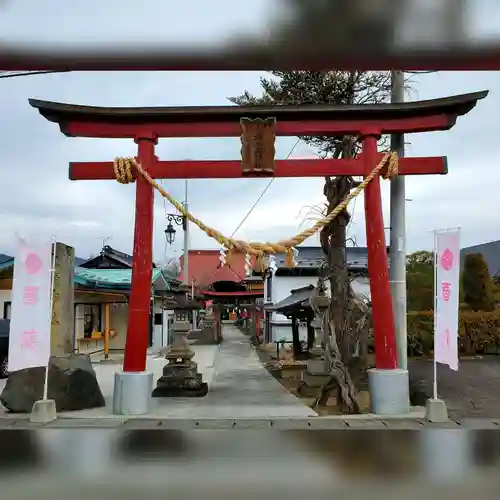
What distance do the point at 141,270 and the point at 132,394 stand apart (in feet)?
7.55

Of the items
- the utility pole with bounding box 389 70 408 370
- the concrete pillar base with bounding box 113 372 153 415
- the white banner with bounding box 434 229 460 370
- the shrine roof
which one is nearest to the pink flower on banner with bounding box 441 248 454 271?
the white banner with bounding box 434 229 460 370

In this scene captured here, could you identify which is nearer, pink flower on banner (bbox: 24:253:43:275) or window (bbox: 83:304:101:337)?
pink flower on banner (bbox: 24:253:43:275)

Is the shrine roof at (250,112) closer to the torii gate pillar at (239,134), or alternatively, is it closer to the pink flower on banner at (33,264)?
the torii gate pillar at (239,134)

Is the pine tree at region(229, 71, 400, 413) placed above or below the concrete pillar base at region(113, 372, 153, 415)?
above

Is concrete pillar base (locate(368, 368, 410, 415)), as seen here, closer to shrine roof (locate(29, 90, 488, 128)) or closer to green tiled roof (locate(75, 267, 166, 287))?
shrine roof (locate(29, 90, 488, 128))

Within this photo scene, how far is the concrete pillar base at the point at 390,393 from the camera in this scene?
28.3 feet

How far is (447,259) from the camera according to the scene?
882cm

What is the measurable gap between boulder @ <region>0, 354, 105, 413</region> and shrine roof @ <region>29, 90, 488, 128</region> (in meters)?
4.88

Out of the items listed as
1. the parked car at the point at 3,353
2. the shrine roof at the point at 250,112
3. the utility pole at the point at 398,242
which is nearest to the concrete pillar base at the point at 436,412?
the utility pole at the point at 398,242

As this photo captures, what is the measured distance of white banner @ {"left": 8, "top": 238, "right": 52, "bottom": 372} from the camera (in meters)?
8.31

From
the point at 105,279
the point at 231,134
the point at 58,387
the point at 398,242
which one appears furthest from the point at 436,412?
the point at 105,279

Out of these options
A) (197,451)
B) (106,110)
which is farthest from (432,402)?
(106,110)

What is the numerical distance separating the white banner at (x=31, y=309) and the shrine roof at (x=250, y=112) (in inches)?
107

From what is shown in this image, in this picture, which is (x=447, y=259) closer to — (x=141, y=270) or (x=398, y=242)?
(x=398, y=242)
